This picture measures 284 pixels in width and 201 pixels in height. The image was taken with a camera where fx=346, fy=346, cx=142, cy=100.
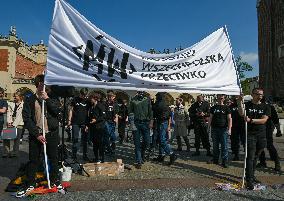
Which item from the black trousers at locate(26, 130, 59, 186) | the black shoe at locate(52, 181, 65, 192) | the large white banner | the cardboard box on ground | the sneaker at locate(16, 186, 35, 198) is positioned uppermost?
the large white banner

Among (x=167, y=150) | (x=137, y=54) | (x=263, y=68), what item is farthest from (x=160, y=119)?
(x=263, y=68)

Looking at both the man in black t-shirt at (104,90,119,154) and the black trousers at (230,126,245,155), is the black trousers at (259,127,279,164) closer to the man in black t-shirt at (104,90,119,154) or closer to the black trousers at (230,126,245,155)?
the black trousers at (230,126,245,155)

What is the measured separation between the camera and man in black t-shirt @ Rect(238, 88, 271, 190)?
259 inches

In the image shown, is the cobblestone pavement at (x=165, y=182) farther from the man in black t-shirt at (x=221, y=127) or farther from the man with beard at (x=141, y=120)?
the man with beard at (x=141, y=120)

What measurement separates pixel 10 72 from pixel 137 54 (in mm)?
37968

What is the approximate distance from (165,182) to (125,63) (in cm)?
245

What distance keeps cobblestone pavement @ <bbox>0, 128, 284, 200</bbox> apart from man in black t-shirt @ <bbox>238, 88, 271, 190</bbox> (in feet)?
2.07

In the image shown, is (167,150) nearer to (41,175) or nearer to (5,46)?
(41,175)

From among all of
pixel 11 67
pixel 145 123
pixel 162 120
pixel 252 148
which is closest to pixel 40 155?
pixel 145 123

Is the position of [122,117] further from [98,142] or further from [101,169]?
[101,169]

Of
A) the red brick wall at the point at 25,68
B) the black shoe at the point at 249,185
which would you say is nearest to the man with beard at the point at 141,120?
the black shoe at the point at 249,185

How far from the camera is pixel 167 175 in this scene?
7.41 m

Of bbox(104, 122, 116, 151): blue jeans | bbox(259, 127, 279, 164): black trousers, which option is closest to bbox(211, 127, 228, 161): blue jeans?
bbox(259, 127, 279, 164): black trousers

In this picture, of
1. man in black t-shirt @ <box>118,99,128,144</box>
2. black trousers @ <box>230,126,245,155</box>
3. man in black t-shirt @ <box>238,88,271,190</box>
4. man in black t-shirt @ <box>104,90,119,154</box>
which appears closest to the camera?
man in black t-shirt @ <box>238,88,271,190</box>
